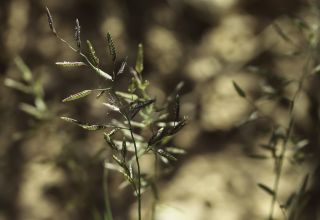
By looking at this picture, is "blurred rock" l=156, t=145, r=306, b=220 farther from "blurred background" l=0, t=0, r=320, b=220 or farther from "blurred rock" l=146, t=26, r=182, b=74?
"blurred rock" l=146, t=26, r=182, b=74

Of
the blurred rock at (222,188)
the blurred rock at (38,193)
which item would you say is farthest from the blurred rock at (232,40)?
the blurred rock at (38,193)

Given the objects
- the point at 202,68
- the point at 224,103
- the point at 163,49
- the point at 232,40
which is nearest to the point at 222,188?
the point at 224,103

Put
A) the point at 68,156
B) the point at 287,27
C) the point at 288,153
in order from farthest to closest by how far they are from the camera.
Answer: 1. the point at 287,27
2. the point at 288,153
3. the point at 68,156

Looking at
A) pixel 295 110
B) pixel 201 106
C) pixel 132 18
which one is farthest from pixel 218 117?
pixel 132 18

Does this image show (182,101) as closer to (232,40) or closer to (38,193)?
(232,40)

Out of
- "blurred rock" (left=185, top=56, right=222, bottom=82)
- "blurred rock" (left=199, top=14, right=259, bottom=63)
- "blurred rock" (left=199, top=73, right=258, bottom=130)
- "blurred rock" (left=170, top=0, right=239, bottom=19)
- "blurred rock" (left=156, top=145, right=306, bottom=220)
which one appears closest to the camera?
"blurred rock" (left=156, top=145, right=306, bottom=220)

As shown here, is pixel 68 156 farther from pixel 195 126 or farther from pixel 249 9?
pixel 249 9

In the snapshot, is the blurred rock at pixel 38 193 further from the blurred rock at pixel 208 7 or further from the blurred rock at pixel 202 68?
the blurred rock at pixel 208 7

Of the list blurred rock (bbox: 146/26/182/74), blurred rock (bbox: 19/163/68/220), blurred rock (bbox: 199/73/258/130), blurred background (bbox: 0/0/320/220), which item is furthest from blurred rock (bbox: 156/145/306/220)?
blurred rock (bbox: 146/26/182/74)
